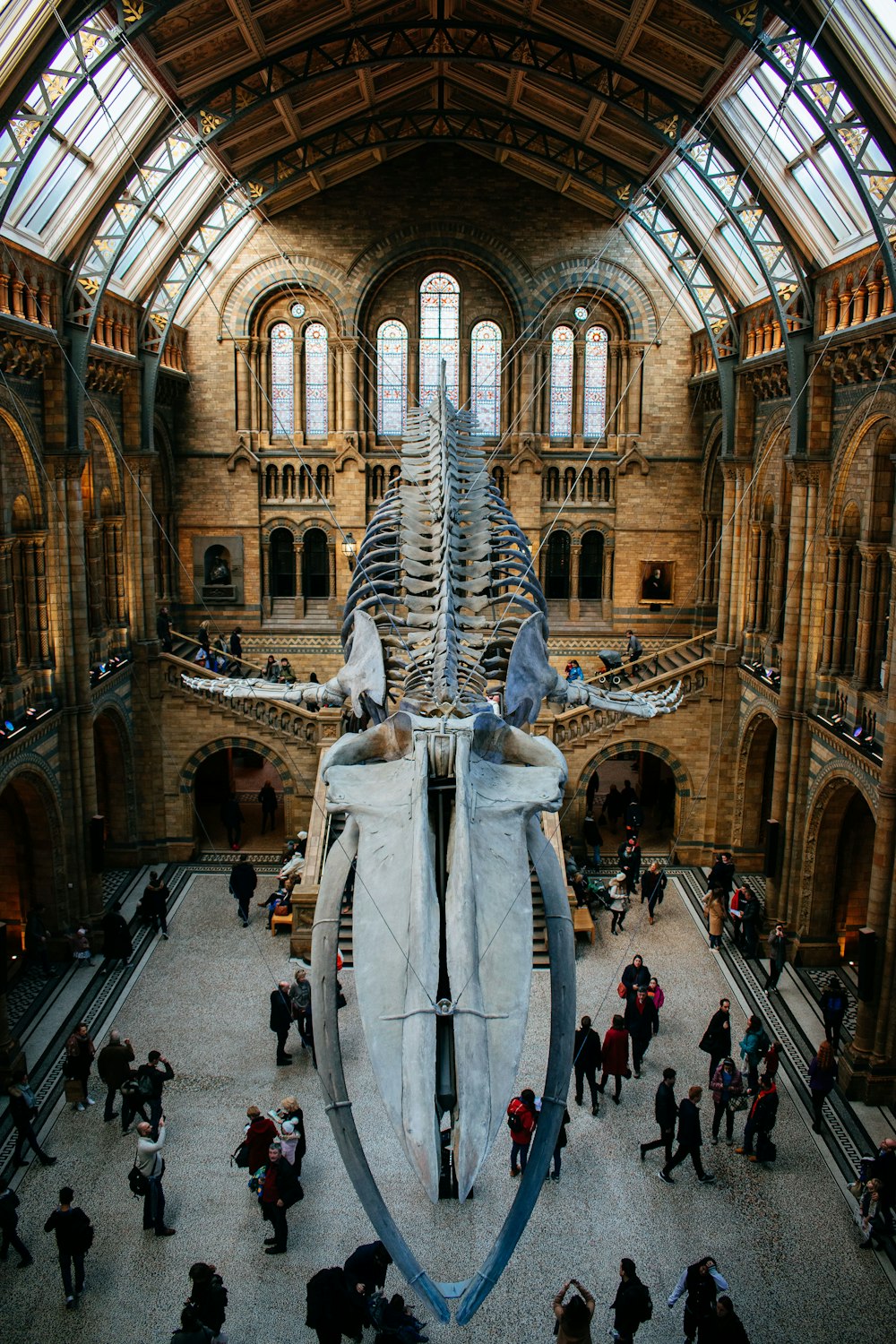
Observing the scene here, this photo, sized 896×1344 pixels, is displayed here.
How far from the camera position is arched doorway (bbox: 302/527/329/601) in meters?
28.3

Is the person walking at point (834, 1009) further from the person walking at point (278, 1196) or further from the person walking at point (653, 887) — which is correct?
the person walking at point (278, 1196)

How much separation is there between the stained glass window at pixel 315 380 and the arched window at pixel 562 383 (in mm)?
5635

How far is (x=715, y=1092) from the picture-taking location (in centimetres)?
1321

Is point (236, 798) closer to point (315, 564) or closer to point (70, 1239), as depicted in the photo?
point (315, 564)

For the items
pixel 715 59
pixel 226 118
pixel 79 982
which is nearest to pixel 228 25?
pixel 226 118

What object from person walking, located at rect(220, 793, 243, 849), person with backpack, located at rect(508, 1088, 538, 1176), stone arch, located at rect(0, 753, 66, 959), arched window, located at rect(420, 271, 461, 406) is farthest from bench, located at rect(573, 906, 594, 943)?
arched window, located at rect(420, 271, 461, 406)

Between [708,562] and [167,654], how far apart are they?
523 inches

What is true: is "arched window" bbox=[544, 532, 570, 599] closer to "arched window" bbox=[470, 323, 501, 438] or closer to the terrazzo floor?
"arched window" bbox=[470, 323, 501, 438]

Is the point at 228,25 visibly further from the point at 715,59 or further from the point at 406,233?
the point at 406,233

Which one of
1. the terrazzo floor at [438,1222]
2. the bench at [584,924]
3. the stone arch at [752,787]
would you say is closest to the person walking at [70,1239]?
the terrazzo floor at [438,1222]

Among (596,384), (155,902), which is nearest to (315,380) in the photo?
(596,384)

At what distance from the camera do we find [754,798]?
74.1 ft

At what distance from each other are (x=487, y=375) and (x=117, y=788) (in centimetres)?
1342

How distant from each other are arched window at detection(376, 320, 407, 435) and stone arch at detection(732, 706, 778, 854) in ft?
38.6
